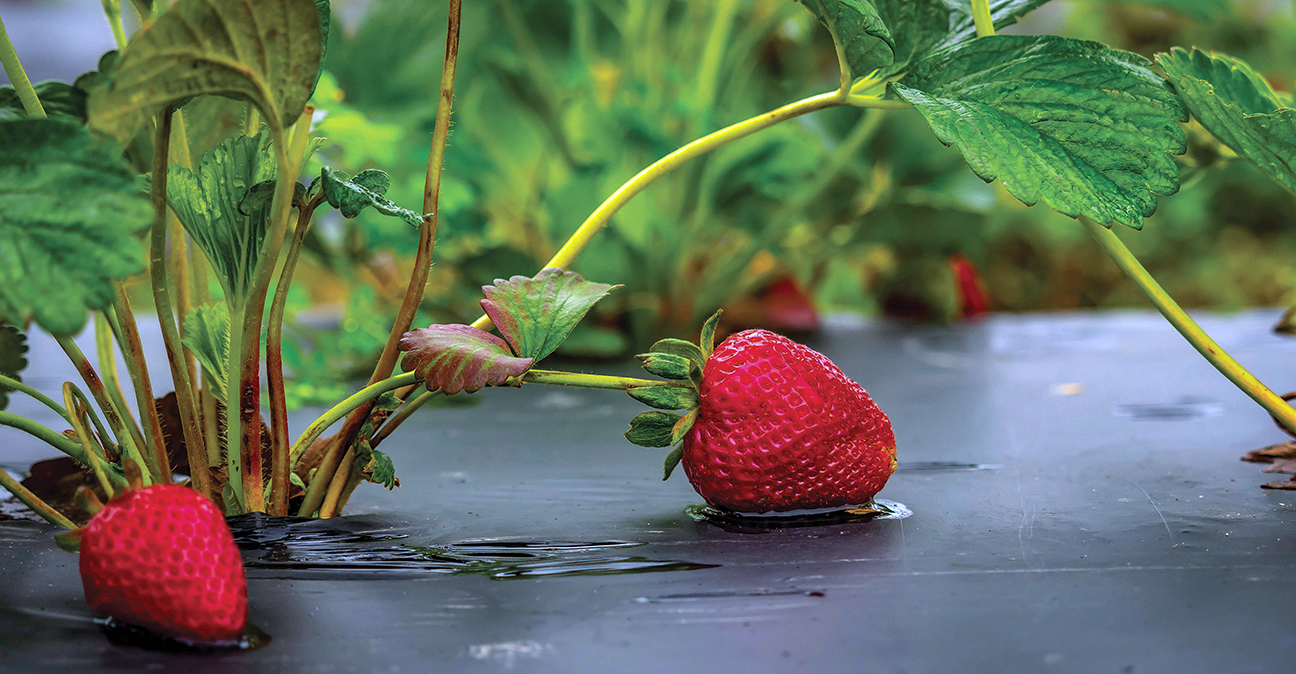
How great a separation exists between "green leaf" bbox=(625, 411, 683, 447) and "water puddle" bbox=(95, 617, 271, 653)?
183 millimetres

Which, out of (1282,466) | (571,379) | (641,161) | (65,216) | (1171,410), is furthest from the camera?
(641,161)

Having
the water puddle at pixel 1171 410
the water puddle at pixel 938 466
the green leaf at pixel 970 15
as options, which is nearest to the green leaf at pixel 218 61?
the green leaf at pixel 970 15

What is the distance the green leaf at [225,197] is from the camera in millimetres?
409

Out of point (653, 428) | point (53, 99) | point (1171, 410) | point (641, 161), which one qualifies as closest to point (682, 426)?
point (653, 428)

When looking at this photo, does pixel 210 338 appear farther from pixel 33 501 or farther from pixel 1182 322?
pixel 1182 322

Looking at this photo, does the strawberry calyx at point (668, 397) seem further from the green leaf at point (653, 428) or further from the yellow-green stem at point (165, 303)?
the yellow-green stem at point (165, 303)

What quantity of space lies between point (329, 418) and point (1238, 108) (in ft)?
1.44

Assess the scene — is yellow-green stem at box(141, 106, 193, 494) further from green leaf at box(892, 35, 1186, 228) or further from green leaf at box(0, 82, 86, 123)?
green leaf at box(892, 35, 1186, 228)

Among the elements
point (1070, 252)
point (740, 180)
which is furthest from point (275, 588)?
point (1070, 252)

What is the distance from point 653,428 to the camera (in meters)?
0.47

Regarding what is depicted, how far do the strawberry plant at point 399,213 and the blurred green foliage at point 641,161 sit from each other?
0.44 metres

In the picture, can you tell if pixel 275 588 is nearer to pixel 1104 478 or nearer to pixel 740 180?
pixel 1104 478

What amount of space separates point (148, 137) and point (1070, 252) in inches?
126

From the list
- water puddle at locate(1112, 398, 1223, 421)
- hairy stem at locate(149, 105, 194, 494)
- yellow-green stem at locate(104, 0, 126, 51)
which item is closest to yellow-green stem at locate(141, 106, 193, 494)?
hairy stem at locate(149, 105, 194, 494)
